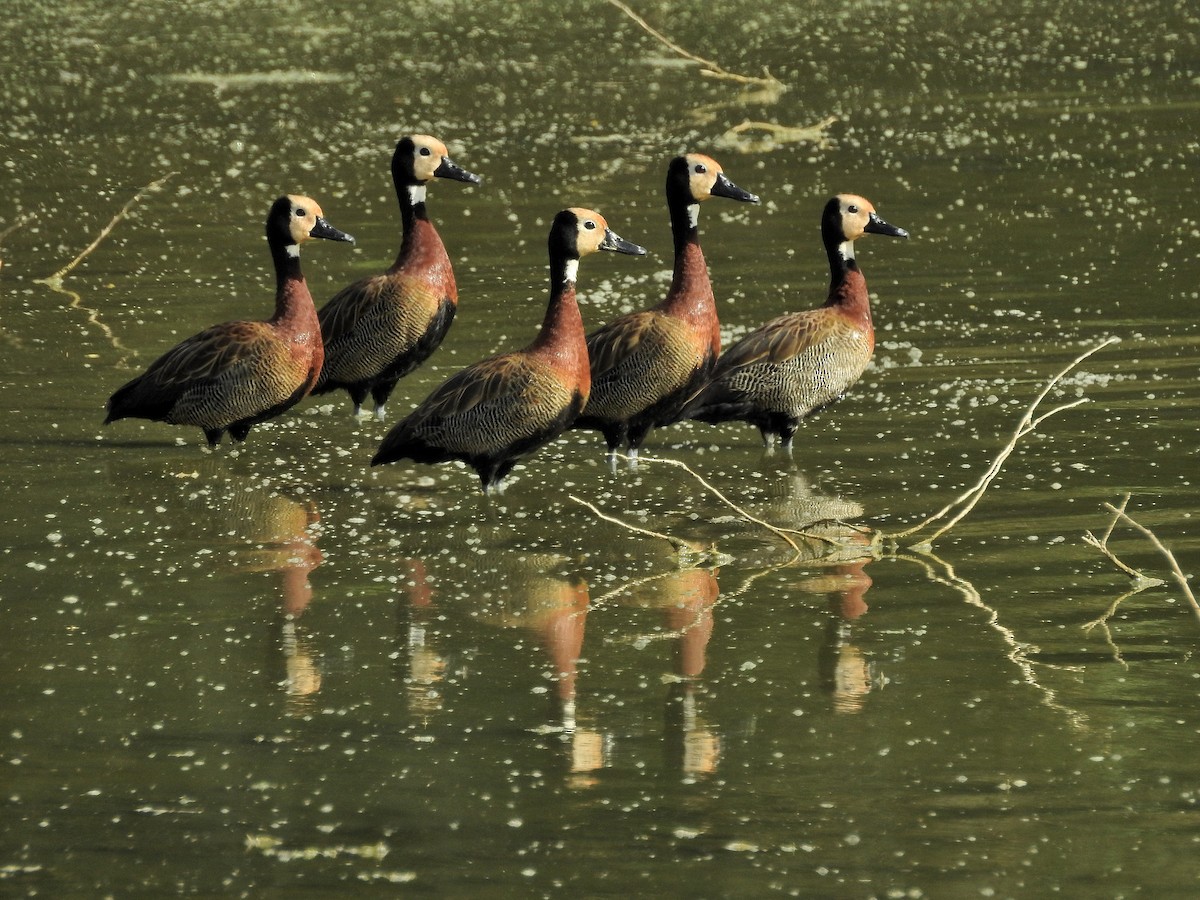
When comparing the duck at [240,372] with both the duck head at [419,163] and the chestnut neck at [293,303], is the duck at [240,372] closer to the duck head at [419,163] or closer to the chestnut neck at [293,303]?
the chestnut neck at [293,303]

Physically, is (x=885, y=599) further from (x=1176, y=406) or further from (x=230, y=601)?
(x=1176, y=406)

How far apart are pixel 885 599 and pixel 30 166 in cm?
1268

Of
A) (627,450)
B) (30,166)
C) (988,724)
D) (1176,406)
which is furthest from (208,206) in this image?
(988,724)

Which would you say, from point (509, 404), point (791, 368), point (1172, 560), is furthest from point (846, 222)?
point (1172, 560)

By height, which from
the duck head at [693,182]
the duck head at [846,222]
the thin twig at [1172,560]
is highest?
the duck head at [693,182]

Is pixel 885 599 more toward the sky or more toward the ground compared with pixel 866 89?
more toward the ground

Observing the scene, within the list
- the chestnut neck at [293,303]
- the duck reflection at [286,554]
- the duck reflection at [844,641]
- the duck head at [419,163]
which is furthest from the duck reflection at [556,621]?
the duck head at [419,163]

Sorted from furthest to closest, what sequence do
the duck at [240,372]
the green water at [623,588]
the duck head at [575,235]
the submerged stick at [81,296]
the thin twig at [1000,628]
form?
the submerged stick at [81,296] < the duck at [240,372] < the duck head at [575,235] < the thin twig at [1000,628] < the green water at [623,588]

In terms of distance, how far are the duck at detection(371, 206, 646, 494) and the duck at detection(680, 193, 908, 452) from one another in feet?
2.47

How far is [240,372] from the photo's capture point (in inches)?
379

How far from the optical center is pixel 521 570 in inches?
315

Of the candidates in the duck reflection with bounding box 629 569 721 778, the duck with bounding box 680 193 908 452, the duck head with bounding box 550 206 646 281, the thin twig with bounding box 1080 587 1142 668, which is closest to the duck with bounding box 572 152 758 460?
the duck with bounding box 680 193 908 452

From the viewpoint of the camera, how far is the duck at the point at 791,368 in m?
9.42

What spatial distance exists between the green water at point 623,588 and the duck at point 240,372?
0.78 ft
